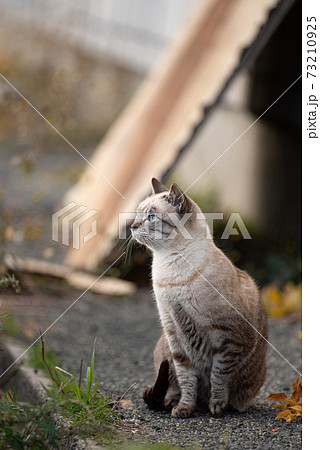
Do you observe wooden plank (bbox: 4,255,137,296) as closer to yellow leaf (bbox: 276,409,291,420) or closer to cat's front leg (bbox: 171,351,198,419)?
cat's front leg (bbox: 171,351,198,419)

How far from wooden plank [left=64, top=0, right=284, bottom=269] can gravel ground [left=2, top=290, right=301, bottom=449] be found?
518 millimetres

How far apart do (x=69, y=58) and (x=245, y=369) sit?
28.6ft

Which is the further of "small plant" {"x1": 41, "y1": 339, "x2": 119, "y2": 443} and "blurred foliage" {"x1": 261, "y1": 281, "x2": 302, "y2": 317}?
"blurred foliage" {"x1": 261, "y1": 281, "x2": 302, "y2": 317}

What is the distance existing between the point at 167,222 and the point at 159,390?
0.69 metres

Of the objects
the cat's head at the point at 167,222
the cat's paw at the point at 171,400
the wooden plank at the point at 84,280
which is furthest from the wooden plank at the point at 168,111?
the cat's paw at the point at 171,400

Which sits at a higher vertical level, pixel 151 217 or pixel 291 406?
pixel 151 217

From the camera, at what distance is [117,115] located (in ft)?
34.9

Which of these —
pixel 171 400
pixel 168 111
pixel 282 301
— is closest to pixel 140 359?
pixel 171 400

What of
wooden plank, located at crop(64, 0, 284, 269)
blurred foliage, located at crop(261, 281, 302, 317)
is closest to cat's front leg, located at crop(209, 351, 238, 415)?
wooden plank, located at crop(64, 0, 284, 269)

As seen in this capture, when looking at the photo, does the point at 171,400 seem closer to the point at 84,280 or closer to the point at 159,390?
the point at 159,390

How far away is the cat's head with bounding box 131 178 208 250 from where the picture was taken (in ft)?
8.18

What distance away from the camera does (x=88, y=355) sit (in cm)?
367

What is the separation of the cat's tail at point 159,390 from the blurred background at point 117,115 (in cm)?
65

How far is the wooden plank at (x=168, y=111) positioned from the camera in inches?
181
